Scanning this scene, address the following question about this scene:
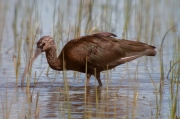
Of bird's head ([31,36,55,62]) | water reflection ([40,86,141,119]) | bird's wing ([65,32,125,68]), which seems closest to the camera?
water reflection ([40,86,141,119])

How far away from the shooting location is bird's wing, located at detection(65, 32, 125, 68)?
9.30 m

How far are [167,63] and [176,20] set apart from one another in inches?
129

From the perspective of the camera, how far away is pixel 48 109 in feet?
24.7

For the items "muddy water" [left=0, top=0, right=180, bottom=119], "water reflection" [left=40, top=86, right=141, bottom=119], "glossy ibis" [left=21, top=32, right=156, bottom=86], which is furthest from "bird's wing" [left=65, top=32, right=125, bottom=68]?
"water reflection" [left=40, top=86, right=141, bottom=119]

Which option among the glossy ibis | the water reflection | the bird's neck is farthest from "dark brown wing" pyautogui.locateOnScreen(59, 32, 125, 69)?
the water reflection

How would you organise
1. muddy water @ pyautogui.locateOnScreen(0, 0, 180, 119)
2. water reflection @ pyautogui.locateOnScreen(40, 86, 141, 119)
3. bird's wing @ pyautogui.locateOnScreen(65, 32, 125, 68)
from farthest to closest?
bird's wing @ pyautogui.locateOnScreen(65, 32, 125, 68) < muddy water @ pyautogui.locateOnScreen(0, 0, 180, 119) < water reflection @ pyautogui.locateOnScreen(40, 86, 141, 119)

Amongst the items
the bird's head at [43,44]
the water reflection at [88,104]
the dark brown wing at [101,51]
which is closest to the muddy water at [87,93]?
the water reflection at [88,104]

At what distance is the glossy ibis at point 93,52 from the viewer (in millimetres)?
9328

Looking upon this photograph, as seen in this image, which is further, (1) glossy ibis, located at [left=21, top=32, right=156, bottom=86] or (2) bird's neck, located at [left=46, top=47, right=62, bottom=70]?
(2) bird's neck, located at [left=46, top=47, right=62, bottom=70]

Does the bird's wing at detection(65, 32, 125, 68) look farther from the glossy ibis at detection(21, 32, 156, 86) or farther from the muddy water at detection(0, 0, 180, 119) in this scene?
the muddy water at detection(0, 0, 180, 119)

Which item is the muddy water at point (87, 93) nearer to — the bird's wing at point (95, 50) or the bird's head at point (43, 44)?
the bird's wing at point (95, 50)

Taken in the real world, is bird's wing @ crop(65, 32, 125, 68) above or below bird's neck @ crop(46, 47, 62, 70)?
above

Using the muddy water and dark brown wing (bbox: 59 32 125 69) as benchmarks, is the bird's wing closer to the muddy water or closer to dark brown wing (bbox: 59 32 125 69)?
dark brown wing (bbox: 59 32 125 69)

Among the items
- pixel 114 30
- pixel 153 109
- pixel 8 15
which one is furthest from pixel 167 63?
pixel 8 15
